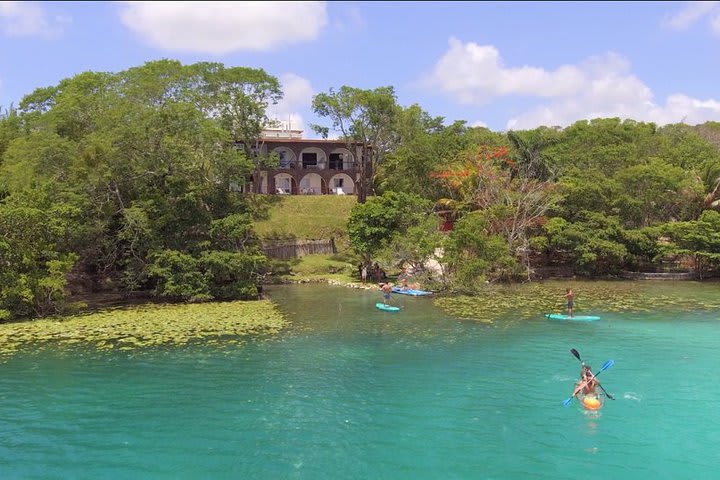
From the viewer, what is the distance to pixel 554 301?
31203 mm

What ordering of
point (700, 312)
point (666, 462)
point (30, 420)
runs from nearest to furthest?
point (666, 462) < point (30, 420) < point (700, 312)

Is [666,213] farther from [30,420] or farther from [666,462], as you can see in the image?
[30,420]

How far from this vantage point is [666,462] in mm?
12781

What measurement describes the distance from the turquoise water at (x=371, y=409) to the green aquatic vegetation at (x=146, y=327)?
167 centimetres

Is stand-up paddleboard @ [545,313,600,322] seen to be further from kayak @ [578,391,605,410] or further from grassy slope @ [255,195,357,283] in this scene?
grassy slope @ [255,195,357,283]

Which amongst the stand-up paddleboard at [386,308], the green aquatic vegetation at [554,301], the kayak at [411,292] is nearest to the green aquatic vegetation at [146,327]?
the stand-up paddleboard at [386,308]

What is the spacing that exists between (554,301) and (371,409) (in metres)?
18.7

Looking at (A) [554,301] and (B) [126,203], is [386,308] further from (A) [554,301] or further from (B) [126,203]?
(B) [126,203]

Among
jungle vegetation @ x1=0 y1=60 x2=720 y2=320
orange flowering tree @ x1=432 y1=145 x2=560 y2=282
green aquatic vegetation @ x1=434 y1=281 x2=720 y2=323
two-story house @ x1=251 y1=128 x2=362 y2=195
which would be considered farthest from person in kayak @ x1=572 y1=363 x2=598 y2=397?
two-story house @ x1=251 y1=128 x2=362 y2=195

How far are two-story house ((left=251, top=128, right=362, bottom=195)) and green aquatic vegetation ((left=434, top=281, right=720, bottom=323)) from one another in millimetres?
28522

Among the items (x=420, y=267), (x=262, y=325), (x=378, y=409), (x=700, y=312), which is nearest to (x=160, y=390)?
(x=378, y=409)

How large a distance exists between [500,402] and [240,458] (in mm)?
7450

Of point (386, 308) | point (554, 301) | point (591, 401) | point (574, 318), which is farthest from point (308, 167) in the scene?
point (591, 401)

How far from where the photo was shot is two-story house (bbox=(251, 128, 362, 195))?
6006 cm
